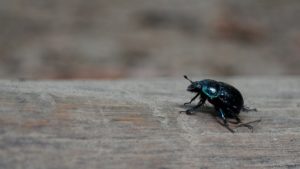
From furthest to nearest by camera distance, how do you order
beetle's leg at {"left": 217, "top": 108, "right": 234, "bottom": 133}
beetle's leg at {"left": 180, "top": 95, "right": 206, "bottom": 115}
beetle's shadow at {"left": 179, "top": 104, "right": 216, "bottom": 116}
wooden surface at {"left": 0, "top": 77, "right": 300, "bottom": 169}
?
beetle's shadow at {"left": 179, "top": 104, "right": 216, "bottom": 116}
beetle's leg at {"left": 180, "top": 95, "right": 206, "bottom": 115}
beetle's leg at {"left": 217, "top": 108, "right": 234, "bottom": 133}
wooden surface at {"left": 0, "top": 77, "right": 300, "bottom": 169}

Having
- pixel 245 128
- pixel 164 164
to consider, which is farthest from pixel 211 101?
pixel 164 164

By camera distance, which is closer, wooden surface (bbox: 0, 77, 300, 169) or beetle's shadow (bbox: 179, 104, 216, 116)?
wooden surface (bbox: 0, 77, 300, 169)

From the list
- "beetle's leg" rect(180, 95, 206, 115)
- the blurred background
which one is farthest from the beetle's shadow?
the blurred background

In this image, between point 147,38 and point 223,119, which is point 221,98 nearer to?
point 223,119

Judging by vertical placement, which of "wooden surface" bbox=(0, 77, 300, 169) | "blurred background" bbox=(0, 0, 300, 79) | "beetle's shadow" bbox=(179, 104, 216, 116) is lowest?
"blurred background" bbox=(0, 0, 300, 79)

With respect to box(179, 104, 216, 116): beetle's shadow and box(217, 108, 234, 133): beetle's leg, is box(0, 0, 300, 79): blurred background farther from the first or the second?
box(217, 108, 234, 133): beetle's leg

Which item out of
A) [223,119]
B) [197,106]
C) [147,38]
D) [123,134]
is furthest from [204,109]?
[147,38]

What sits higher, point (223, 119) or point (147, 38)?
point (223, 119)
